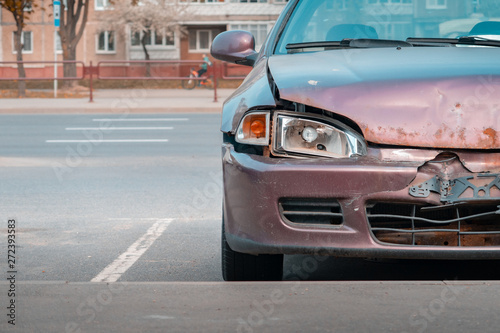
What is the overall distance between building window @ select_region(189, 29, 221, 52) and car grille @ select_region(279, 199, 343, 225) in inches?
A: 2141

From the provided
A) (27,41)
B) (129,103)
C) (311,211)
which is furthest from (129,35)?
(311,211)

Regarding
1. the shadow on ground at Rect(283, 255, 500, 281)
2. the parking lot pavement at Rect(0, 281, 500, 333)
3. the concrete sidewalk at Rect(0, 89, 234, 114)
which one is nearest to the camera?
the parking lot pavement at Rect(0, 281, 500, 333)

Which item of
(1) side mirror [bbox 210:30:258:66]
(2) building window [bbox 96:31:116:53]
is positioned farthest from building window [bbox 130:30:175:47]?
(1) side mirror [bbox 210:30:258:66]

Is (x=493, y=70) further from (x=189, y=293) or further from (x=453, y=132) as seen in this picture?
(x=189, y=293)

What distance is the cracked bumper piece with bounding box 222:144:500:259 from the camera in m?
3.33

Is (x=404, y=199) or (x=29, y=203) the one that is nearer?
(x=404, y=199)

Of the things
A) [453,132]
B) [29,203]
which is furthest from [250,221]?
[29,203]

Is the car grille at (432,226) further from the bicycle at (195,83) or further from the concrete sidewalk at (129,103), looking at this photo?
the bicycle at (195,83)

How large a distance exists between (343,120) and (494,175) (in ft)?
2.10

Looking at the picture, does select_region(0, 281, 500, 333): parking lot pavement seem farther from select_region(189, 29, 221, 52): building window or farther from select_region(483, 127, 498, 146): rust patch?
select_region(189, 29, 221, 52): building window

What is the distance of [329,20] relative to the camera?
4.79m

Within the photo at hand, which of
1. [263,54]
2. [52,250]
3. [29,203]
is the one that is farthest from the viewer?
[29,203]

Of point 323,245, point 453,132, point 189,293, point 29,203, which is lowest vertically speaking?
point 29,203

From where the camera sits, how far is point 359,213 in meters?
3.37
